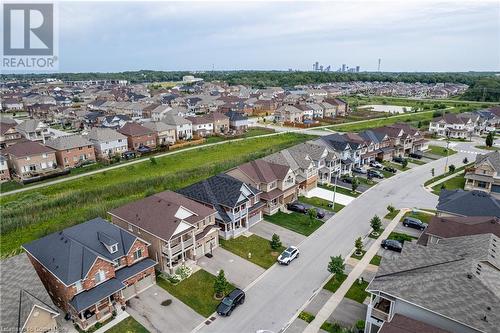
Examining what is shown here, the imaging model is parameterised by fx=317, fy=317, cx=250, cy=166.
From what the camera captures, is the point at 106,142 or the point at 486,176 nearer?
the point at 486,176

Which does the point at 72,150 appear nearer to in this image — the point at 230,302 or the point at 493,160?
the point at 230,302

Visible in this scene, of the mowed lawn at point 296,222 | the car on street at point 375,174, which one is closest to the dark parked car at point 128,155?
the mowed lawn at point 296,222

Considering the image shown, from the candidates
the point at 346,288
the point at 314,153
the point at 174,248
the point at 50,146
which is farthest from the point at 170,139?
the point at 346,288

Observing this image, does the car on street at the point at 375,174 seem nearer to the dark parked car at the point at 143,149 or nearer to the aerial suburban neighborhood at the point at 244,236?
the aerial suburban neighborhood at the point at 244,236

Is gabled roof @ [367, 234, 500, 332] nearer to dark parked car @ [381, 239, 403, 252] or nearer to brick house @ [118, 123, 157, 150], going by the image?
dark parked car @ [381, 239, 403, 252]

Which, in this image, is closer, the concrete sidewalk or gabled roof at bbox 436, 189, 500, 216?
the concrete sidewalk

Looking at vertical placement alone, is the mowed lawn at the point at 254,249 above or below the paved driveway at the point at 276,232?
below

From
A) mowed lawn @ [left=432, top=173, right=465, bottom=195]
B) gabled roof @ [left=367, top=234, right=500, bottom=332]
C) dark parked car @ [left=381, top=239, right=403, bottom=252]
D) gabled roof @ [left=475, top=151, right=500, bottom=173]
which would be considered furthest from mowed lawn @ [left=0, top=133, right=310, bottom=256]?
gabled roof @ [left=475, top=151, right=500, bottom=173]

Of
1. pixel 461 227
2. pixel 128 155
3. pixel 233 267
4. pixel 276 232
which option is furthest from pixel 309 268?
pixel 128 155
